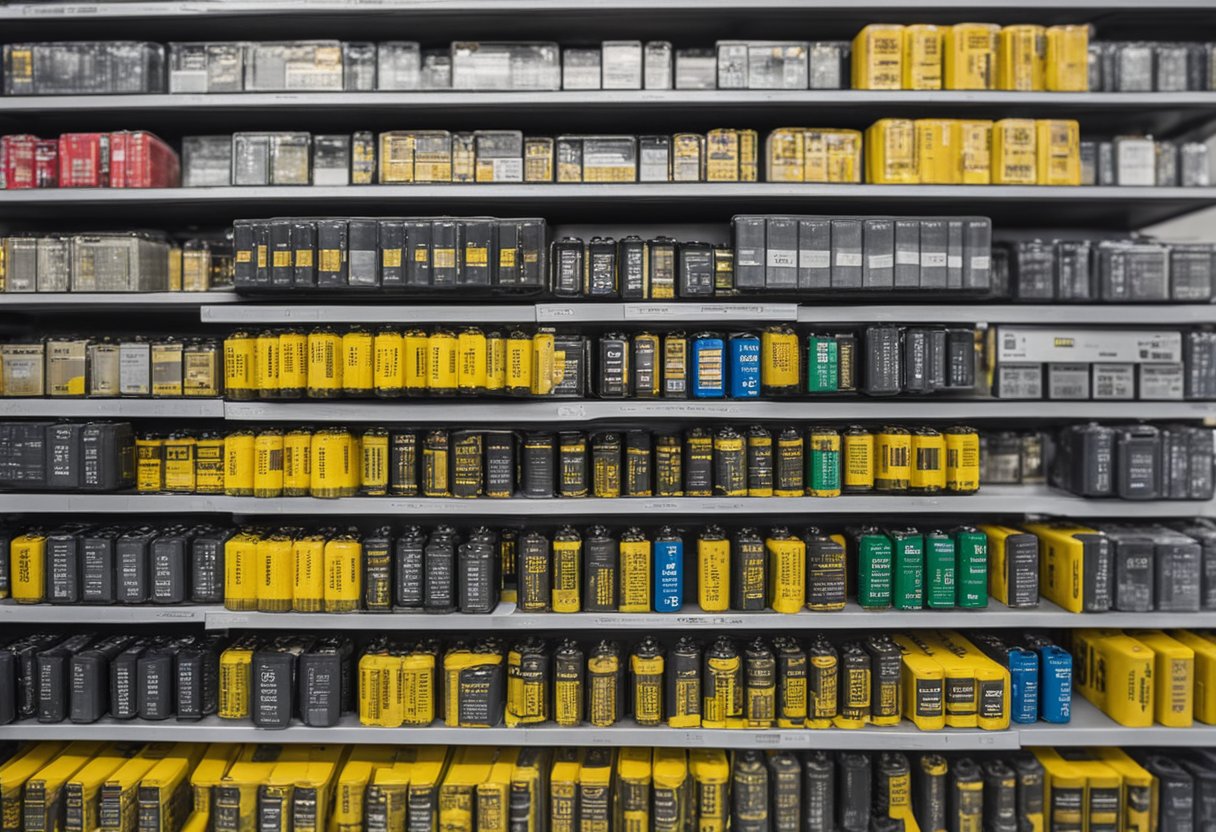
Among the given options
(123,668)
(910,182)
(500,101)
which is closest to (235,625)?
(123,668)

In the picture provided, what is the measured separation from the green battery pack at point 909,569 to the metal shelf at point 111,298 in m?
2.51

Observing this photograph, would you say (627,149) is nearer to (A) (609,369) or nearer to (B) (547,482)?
(A) (609,369)

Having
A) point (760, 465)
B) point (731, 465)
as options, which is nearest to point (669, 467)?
point (731, 465)

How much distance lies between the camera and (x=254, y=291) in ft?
8.41

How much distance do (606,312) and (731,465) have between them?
2.24 ft

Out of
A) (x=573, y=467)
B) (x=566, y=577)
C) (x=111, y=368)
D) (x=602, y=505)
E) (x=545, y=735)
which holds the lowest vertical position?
(x=545, y=735)

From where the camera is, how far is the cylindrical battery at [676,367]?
259 cm

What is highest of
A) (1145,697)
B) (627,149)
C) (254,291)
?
(627,149)

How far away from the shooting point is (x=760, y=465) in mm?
2580

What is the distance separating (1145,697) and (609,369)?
6.95ft

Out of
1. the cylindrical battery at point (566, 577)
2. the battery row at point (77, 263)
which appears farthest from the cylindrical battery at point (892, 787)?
the battery row at point (77, 263)

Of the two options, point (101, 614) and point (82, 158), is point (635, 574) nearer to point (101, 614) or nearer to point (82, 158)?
point (101, 614)

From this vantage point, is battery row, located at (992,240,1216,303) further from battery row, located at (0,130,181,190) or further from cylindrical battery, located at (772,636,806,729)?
battery row, located at (0,130,181,190)

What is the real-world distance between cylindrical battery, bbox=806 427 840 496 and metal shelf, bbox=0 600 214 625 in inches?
83.6
